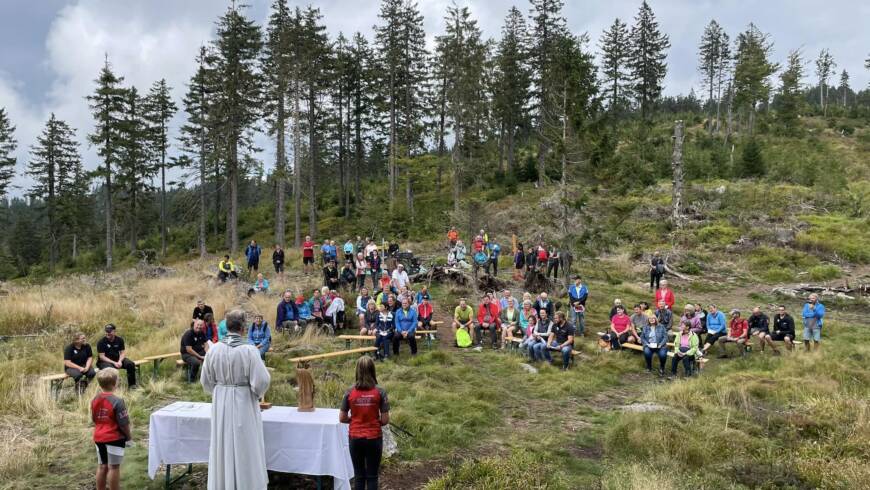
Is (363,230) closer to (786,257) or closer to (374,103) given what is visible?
(374,103)

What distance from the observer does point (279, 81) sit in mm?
29234

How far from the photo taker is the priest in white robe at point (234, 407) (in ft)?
15.9

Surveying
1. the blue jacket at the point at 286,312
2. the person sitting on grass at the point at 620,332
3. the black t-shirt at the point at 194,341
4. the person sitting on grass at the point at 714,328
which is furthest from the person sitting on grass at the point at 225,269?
the person sitting on grass at the point at 714,328

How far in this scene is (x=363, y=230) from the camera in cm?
3170

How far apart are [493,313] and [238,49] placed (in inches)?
855

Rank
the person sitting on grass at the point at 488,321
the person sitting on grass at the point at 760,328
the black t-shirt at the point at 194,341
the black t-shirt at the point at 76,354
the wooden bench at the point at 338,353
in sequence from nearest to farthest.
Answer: the black t-shirt at the point at 76,354
the black t-shirt at the point at 194,341
the wooden bench at the point at 338,353
the person sitting on grass at the point at 760,328
the person sitting on grass at the point at 488,321

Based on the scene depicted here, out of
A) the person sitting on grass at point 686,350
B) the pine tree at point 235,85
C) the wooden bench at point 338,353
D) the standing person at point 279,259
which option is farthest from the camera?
the pine tree at point 235,85

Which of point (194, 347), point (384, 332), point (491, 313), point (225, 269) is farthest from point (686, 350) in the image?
point (225, 269)

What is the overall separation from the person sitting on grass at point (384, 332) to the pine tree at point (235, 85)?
18939mm

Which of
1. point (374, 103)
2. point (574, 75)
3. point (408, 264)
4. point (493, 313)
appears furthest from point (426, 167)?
point (493, 313)

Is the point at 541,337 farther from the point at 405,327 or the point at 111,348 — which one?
the point at 111,348

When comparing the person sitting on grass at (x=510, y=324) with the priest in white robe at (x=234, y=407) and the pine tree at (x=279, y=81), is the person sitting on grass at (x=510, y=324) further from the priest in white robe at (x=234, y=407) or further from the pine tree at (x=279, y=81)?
the pine tree at (x=279, y=81)

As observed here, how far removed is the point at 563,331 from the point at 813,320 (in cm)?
591

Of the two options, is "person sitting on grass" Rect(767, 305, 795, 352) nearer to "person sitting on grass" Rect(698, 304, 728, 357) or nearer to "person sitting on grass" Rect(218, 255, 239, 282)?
"person sitting on grass" Rect(698, 304, 728, 357)
